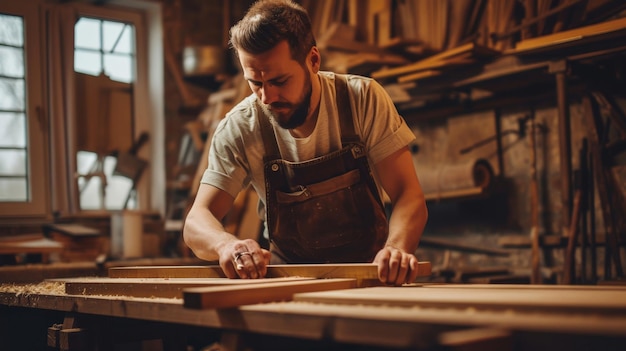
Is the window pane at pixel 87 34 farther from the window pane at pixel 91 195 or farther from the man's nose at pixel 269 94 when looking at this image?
the man's nose at pixel 269 94

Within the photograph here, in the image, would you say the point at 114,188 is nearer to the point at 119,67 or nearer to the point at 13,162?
the point at 13,162

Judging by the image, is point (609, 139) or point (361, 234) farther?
point (609, 139)

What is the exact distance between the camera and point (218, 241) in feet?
8.22

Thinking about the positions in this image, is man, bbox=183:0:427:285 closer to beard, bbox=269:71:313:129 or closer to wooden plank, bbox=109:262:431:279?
beard, bbox=269:71:313:129

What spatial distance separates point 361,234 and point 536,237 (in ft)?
8.36

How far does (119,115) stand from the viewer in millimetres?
6852

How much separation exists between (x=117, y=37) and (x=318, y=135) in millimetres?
4695

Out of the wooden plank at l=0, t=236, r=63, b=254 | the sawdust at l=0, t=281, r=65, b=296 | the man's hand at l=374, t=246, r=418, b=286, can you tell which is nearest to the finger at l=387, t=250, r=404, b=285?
the man's hand at l=374, t=246, r=418, b=286

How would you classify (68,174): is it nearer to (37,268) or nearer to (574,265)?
(37,268)

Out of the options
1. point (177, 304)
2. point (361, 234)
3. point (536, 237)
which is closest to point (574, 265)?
point (536, 237)

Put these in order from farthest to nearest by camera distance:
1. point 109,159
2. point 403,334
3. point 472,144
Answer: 1. point 109,159
2. point 472,144
3. point 403,334

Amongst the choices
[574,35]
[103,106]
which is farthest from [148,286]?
[103,106]

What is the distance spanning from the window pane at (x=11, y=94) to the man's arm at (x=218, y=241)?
4055 mm

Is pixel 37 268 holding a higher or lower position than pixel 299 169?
lower
